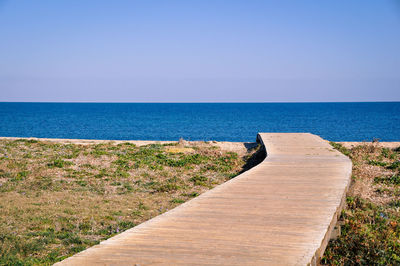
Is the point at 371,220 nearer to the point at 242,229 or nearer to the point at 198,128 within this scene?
the point at 242,229

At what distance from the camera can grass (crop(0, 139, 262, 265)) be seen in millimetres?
8750

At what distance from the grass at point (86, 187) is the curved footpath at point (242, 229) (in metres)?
2.48

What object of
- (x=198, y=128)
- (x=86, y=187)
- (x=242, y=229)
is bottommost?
(x=86, y=187)

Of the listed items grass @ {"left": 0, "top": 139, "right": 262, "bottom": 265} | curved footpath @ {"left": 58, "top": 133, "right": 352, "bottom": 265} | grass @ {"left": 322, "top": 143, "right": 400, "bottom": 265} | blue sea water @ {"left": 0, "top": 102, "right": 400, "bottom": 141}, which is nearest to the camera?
curved footpath @ {"left": 58, "top": 133, "right": 352, "bottom": 265}

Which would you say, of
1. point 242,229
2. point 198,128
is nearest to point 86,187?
point 242,229

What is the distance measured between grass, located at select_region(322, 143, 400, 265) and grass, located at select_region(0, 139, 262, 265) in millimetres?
4847

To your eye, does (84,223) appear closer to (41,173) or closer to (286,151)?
(41,173)

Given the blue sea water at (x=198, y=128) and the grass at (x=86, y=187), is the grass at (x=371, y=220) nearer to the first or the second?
the grass at (x=86, y=187)

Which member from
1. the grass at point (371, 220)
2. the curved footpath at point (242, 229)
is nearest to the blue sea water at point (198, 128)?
the grass at point (371, 220)

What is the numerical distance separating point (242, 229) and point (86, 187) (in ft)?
30.3

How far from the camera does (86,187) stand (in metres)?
14.1

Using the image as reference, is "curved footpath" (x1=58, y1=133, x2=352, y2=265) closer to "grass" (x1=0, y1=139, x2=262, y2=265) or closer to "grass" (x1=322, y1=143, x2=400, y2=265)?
"grass" (x1=322, y1=143, x2=400, y2=265)

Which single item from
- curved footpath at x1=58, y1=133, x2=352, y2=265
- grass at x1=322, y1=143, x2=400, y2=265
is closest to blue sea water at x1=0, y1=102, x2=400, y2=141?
grass at x1=322, y1=143, x2=400, y2=265

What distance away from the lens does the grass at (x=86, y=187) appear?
8.75 meters
